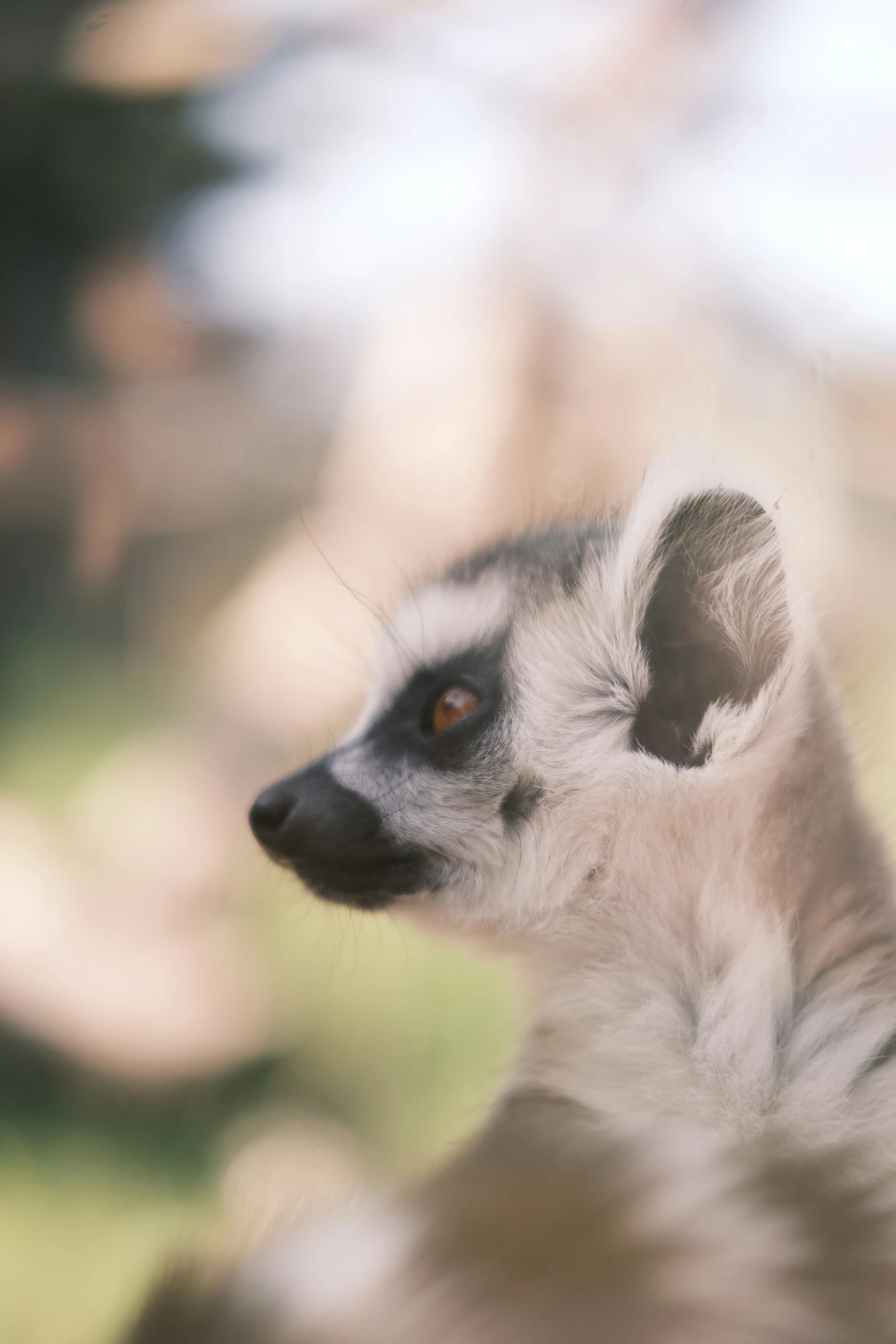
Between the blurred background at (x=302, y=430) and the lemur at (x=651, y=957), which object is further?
the blurred background at (x=302, y=430)

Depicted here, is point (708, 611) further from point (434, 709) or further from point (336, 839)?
point (336, 839)

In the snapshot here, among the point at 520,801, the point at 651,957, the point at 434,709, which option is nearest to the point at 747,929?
the point at 651,957

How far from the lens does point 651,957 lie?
775 mm

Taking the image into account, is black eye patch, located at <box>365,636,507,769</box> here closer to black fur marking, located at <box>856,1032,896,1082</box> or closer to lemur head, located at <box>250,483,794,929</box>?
lemur head, located at <box>250,483,794,929</box>

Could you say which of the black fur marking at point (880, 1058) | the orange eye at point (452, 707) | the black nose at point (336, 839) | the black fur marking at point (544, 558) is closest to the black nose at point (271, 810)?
the black nose at point (336, 839)

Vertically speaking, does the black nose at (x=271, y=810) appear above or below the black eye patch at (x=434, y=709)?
below

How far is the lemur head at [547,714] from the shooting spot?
0.75m

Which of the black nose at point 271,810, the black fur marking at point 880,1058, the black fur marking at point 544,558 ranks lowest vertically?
the black fur marking at point 880,1058

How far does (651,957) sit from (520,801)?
0.54 ft

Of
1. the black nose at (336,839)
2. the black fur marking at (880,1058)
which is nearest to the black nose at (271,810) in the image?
the black nose at (336,839)

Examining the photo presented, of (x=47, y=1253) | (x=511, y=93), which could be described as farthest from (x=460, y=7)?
(x=47, y=1253)

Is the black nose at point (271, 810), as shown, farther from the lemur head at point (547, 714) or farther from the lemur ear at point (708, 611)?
the lemur ear at point (708, 611)

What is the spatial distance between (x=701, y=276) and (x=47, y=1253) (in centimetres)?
109

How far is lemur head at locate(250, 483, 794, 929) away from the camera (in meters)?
0.75
